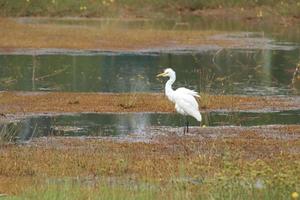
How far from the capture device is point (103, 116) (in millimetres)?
20406

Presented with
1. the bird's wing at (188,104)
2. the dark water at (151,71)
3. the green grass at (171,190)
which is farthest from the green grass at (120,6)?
the green grass at (171,190)

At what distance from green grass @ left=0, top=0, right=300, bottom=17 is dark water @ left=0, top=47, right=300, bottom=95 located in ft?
70.7

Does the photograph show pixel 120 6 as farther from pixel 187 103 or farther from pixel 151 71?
pixel 187 103

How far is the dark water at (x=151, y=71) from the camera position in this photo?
26.0 metres

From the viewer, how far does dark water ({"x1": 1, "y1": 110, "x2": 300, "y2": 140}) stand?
18016 mm

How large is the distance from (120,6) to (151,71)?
101 feet

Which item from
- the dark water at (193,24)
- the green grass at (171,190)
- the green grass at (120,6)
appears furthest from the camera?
the green grass at (120,6)

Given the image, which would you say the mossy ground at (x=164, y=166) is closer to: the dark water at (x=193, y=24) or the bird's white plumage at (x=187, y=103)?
the bird's white plumage at (x=187, y=103)

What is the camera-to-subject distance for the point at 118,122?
64.2 feet

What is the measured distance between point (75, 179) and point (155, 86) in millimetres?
14083

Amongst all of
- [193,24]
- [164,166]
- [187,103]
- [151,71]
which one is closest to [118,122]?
[187,103]

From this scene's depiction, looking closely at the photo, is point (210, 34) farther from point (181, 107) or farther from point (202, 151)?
point (202, 151)

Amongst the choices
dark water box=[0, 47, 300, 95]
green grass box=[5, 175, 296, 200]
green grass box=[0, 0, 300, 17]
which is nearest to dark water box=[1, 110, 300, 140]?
dark water box=[0, 47, 300, 95]

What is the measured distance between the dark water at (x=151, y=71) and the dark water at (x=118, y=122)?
4.48 m
